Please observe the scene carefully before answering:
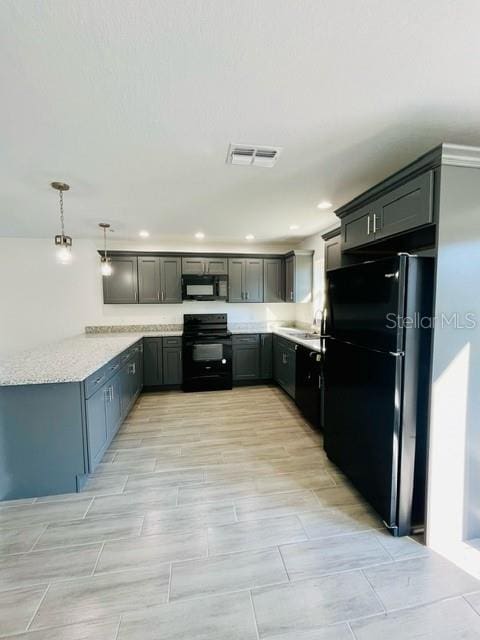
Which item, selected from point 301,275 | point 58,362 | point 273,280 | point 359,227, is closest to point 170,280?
point 273,280

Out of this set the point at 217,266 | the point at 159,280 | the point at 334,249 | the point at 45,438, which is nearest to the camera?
the point at 45,438

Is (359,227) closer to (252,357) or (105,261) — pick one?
(252,357)

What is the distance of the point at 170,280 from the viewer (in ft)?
15.4

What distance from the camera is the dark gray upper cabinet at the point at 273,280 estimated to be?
498cm

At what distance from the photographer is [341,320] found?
2250 millimetres

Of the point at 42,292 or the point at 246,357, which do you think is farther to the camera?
the point at 246,357

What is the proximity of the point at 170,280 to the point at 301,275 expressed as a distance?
7.03 ft

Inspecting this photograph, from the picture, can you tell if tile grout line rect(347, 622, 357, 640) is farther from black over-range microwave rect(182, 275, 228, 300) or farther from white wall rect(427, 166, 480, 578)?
black over-range microwave rect(182, 275, 228, 300)

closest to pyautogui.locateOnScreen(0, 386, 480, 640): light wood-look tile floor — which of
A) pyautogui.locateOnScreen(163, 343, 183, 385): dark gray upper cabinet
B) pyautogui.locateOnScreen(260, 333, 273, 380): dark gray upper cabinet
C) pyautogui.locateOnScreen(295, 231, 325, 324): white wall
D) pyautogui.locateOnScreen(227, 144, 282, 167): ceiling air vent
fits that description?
A: pyautogui.locateOnScreen(163, 343, 183, 385): dark gray upper cabinet

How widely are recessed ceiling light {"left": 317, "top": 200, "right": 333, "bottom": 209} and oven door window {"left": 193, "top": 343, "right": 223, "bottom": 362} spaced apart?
244 cm

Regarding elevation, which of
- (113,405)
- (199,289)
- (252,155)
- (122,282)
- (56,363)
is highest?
(252,155)

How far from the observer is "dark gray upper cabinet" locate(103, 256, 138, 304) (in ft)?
14.9

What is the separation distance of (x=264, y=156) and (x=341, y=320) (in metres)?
1.33

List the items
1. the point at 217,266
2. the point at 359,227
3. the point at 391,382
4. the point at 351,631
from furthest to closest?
the point at 217,266, the point at 359,227, the point at 391,382, the point at 351,631
